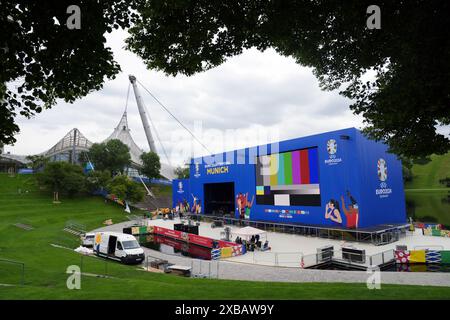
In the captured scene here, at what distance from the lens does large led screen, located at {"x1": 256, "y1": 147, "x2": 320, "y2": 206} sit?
30.4 meters

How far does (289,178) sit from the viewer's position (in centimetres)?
3259

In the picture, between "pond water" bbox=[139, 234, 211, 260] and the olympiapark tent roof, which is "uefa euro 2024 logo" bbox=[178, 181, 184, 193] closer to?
"pond water" bbox=[139, 234, 211, 260]

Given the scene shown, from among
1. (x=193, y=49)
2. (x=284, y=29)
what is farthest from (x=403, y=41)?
(x=193, y=49)

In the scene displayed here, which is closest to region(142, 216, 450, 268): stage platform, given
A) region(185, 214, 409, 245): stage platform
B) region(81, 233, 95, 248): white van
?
region(185, 214, 409, 245): stage platform

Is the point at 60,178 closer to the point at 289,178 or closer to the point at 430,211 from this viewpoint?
the point at 289,178

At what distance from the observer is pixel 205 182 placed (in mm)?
47750

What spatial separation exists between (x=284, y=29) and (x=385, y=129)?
4.80 m

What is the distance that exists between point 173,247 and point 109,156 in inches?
2182

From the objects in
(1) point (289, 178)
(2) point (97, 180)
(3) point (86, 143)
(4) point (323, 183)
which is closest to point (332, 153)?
(4) point (323, 183)

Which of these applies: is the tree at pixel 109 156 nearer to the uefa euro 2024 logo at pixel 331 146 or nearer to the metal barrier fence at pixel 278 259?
the uefa euro 2024 logo at pixel 331 146

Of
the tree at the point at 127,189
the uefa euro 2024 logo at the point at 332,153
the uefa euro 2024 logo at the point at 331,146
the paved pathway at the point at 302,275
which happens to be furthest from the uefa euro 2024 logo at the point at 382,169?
the tree at the point at 127,189

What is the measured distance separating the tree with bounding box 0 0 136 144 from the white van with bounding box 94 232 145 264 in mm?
15331

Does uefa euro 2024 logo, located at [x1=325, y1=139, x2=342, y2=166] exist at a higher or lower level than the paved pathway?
higher

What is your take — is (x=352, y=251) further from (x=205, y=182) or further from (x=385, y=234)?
(x=205, y=182)
